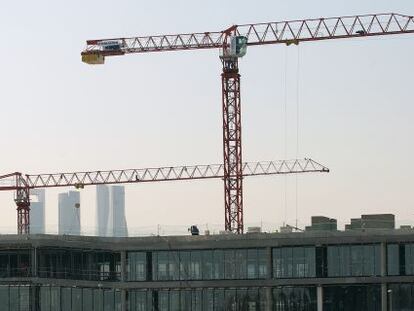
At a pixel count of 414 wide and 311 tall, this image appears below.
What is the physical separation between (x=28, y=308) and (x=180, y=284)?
603 inches

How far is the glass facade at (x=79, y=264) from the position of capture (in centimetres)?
13345

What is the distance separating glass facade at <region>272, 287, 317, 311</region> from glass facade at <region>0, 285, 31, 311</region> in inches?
941

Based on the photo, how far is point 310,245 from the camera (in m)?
134

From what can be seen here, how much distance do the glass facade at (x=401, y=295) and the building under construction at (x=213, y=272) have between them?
10 cm

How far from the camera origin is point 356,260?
437 feet

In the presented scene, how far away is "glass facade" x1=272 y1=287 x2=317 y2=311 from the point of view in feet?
438

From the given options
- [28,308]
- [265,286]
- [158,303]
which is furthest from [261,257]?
[28,308]

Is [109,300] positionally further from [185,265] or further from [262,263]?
[262,263]

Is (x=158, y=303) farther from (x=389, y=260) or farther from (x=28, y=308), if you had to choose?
(x=389, y=260)

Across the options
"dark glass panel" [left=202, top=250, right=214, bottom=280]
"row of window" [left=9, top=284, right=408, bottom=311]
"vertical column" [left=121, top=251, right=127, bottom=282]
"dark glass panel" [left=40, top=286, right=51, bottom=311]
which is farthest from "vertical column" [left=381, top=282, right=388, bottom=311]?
"dark glass panel" [left=40, top=286, right=51, bottom=311]

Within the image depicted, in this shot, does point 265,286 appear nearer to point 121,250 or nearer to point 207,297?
point 207,297

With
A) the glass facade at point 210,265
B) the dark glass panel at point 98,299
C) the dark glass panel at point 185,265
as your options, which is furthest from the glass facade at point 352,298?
the dark glass panel at point 98,299

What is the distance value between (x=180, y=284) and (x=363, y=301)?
18.2 metres

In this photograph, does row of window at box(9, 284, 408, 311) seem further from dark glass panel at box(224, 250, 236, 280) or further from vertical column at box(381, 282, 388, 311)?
dark glass panel at box(224, 250, 236, 280)
